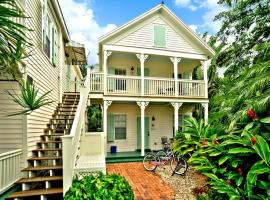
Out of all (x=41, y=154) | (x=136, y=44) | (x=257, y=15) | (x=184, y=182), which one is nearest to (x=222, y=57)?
(x=257, y=15)

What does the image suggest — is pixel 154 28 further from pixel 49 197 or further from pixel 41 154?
pixel 49 197

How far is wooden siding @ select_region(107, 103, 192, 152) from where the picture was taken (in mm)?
13711

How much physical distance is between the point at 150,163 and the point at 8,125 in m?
5.53

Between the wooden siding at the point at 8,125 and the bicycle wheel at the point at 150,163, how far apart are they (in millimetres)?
4942

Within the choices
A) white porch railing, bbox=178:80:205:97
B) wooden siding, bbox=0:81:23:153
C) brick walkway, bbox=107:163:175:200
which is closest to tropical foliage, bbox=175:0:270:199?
brick walkway, bbox=107:163:175:200

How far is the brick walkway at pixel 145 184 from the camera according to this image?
605 centimetres

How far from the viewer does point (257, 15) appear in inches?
534

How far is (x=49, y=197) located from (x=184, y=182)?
427 cm

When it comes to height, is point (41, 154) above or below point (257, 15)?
below

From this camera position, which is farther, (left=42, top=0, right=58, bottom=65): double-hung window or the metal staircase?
(left=42, top=0, right=58, bottom=65): double-hung window

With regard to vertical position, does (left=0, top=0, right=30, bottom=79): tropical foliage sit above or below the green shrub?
above

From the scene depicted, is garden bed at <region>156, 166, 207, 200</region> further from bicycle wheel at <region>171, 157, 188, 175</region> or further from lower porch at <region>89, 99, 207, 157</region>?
lower porch at <region>89, 99, 207, 157</region>

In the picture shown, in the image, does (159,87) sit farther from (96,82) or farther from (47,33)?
(47,33)

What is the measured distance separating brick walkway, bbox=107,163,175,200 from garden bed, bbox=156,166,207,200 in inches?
8.1
